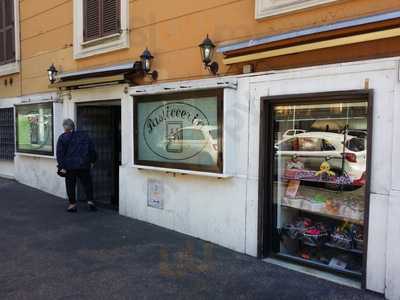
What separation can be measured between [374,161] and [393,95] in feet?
1.95

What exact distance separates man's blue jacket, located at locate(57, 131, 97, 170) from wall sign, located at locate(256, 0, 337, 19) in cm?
372

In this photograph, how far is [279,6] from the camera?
4430 millimetres

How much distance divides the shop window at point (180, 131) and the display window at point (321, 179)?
733mm

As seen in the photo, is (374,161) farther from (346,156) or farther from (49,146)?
(49,146)

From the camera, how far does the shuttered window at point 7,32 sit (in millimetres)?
9578

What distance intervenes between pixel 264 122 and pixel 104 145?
4.36 m

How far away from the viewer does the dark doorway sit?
25.8ft

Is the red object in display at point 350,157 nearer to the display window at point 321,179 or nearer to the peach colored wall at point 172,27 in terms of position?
the display window at point 321,179

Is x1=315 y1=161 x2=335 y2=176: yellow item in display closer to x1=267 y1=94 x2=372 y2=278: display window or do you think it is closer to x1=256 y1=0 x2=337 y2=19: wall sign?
x1=267 y1=94 x2=372 y2=278: display window

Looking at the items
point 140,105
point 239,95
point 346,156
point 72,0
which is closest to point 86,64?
point 72,0

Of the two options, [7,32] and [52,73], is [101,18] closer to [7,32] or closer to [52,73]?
[52,73]

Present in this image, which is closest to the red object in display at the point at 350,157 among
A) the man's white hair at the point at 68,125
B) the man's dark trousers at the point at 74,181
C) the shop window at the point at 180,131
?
the shop window at the point at 180,131

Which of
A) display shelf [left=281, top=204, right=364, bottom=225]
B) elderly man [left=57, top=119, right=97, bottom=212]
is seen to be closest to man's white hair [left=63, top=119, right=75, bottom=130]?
elderly man [left=57, top=119, right=97, bottom=212]

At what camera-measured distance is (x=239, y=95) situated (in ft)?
15.7
